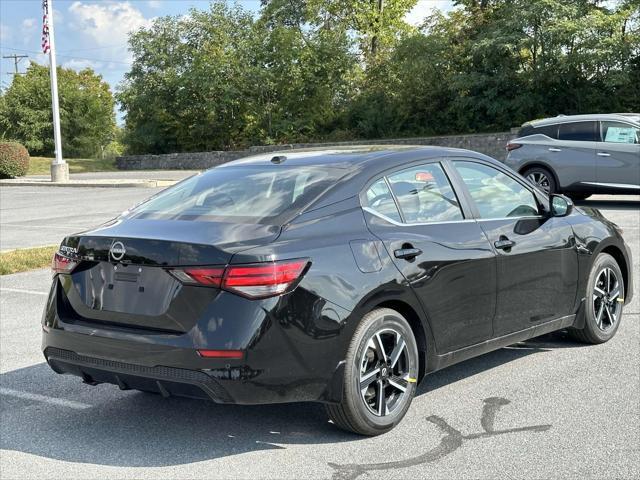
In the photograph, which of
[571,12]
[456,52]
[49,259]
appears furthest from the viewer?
[456,52]

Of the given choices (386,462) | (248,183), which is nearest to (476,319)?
(386,462)

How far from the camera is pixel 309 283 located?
4.20 m

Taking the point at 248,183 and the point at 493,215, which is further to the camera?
the point at 493,215

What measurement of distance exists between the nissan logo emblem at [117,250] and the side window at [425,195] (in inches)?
63.2

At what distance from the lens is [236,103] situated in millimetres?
44312

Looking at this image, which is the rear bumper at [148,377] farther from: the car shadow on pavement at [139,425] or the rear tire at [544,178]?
the rear tire at [544,178]

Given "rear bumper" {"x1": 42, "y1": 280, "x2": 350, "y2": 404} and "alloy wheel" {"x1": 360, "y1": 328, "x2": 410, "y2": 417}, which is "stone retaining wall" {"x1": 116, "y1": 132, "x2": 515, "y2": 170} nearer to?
"alloy wheel" {"x1": 360, "y1": 328, "x2": 410, "y2": 417}

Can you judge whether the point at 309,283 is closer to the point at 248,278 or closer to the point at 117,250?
Answer: the point at 248,278

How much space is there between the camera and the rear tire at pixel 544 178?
55.3 feet

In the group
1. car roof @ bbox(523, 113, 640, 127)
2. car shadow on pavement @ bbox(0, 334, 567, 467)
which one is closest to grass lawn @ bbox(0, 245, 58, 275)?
car shadow on pavement @ bbox(0, 334, 567, 467)

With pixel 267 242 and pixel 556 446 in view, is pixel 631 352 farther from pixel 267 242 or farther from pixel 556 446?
pixel 267 242

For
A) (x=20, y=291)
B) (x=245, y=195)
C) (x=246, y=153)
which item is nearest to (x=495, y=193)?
(x=245, y=195)

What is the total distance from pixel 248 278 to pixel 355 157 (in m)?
1.35

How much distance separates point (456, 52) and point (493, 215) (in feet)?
106
